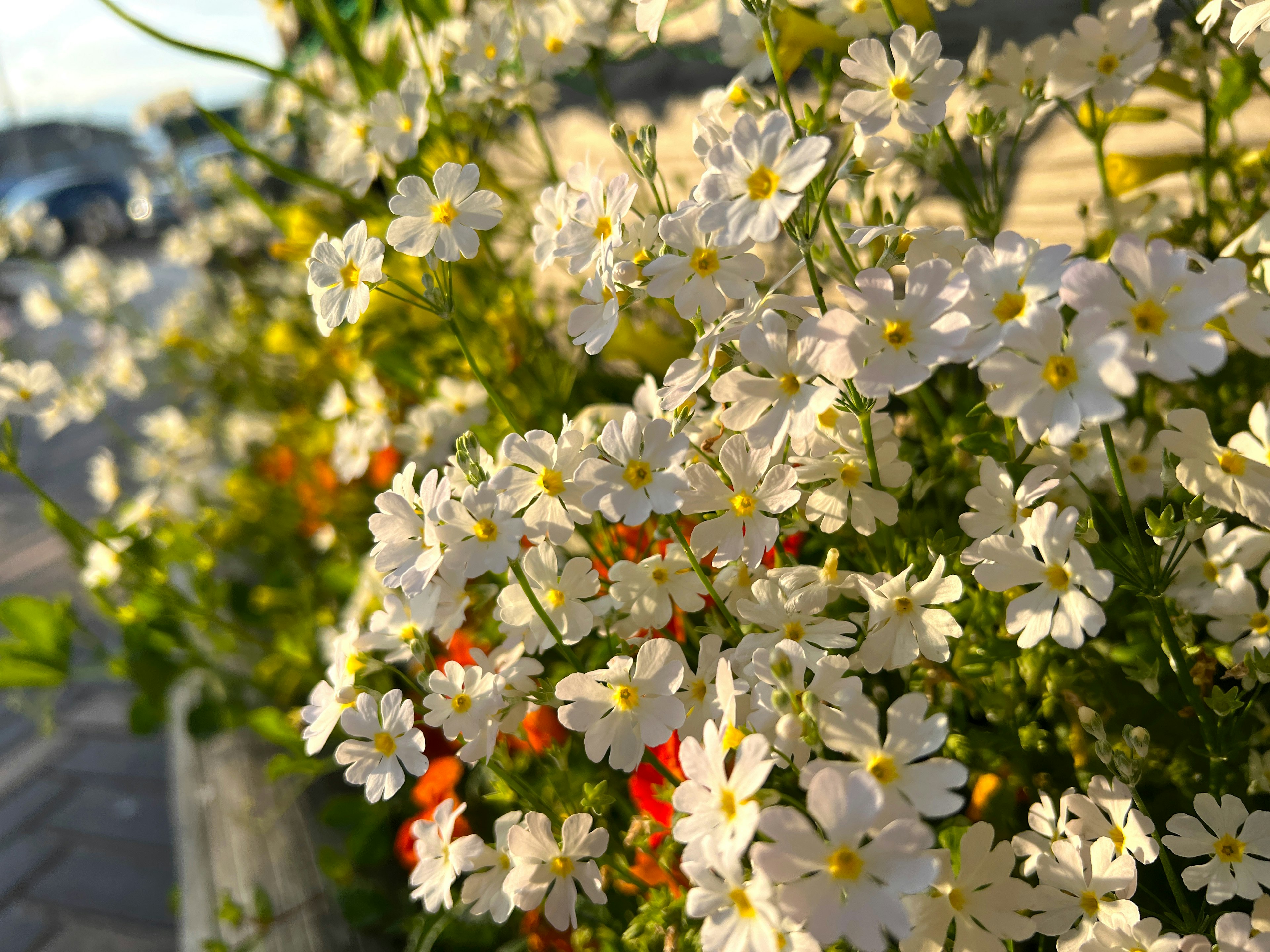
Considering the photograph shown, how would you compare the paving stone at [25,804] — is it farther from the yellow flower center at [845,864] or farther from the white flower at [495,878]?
the yellow flower center at [845,864]

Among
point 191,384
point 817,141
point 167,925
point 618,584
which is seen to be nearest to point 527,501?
point 618,584

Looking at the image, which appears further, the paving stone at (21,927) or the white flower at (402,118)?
the paving stone at (21,927)

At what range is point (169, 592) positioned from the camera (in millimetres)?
893

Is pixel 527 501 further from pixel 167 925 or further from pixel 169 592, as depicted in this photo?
pixel 167 925

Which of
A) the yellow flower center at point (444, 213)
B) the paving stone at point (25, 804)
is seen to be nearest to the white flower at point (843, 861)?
the yellow flower center at point (444, 213)

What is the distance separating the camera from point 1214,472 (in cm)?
37

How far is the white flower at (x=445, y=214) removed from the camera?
0.42 metres

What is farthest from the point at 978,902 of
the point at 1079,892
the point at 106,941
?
the point at 106,941

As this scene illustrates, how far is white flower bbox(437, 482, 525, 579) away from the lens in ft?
1.17

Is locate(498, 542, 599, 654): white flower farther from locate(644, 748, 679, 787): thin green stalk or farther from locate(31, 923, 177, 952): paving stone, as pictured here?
locate(31, 923, 177, 952): paving stone

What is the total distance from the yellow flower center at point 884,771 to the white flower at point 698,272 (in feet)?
0.63

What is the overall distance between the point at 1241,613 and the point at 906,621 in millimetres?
170

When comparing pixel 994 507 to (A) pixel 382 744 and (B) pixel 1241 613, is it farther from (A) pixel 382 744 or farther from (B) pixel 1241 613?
(A) pixel 382 744

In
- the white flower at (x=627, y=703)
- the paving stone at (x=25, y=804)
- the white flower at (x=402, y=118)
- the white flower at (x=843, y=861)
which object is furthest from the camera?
the paving stone at (x=25, y=804)
